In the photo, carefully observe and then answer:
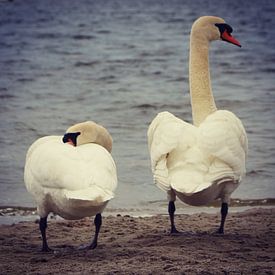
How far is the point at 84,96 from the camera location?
16438 millimetres

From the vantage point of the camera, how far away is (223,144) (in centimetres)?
675

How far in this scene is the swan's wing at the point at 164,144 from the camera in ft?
21.9

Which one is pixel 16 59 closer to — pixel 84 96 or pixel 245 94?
pixel 84 96

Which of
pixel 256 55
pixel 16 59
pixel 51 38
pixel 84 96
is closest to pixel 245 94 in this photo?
pixel 84 96

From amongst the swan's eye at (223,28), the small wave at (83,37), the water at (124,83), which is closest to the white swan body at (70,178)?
the swan's eye at (223,28)

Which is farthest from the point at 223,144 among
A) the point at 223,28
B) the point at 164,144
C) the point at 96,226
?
the point at 223,28

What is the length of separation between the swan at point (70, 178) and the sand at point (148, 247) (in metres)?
0.28

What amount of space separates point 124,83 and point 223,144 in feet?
38.5

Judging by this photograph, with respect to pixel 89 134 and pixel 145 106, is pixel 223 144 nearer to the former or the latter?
pixel 89 134

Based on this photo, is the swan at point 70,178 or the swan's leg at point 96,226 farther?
the swan's leg at point 96,226

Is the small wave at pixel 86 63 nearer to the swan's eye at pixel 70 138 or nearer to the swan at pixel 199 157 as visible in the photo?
the swan at pixel 199 157

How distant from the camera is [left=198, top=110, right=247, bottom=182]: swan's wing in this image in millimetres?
6625

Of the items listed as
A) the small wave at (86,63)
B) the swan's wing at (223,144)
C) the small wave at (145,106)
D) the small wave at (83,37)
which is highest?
the swan's wing at (223,144)

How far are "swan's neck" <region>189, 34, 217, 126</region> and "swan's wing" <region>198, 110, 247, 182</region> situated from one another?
0.51m
